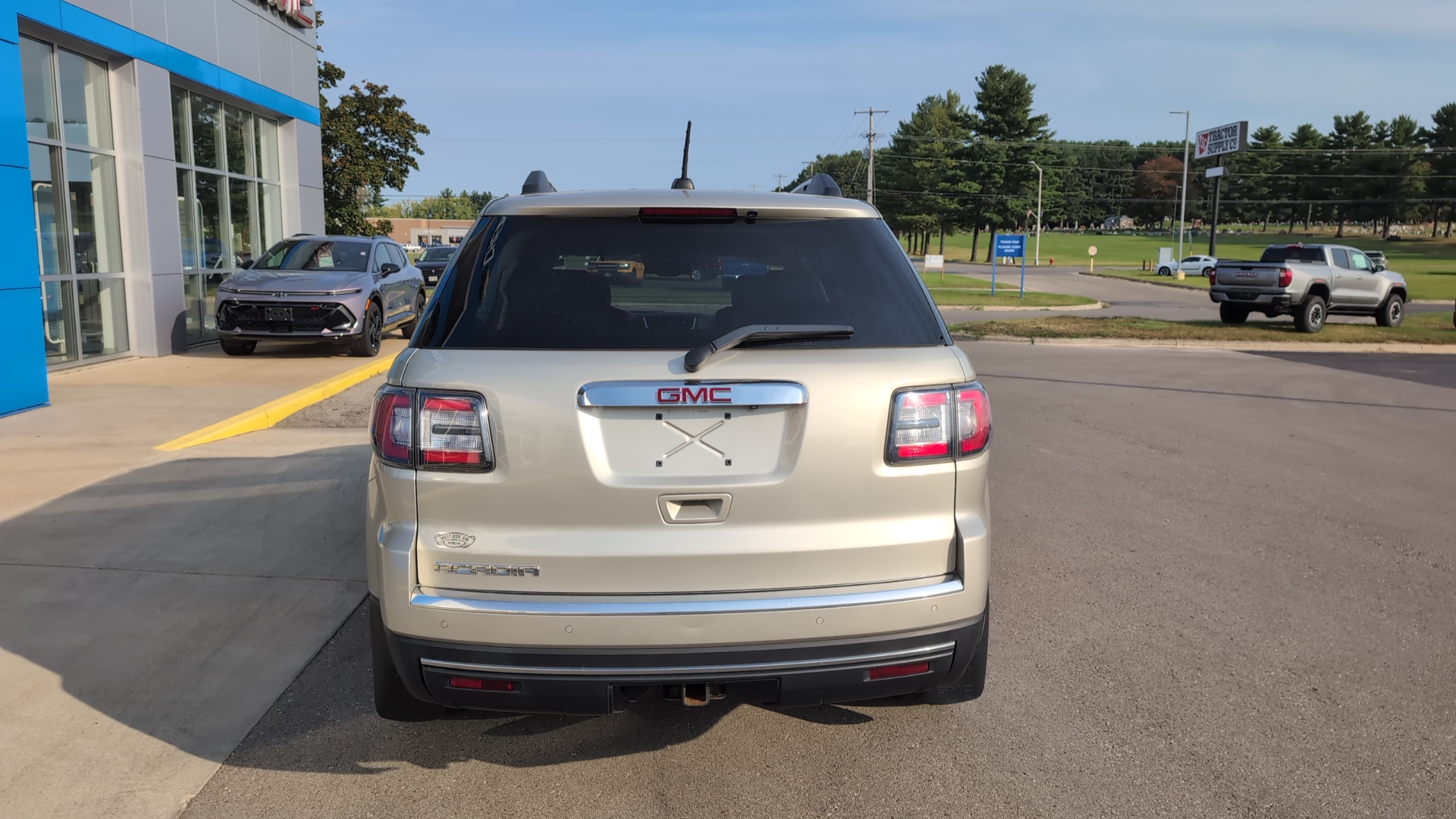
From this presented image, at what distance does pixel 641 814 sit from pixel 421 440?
4.18 feet

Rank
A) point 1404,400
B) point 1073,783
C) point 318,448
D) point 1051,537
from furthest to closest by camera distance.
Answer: point 1404,400 < point 318,448 < point 1051,537 < point 1073,783

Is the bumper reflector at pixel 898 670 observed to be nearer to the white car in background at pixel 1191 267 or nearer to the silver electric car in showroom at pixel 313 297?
the silver electric car in showroom at pixel 313 297

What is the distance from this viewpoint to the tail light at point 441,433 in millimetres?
2867

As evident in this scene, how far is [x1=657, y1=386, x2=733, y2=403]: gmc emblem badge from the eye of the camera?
2.85 meters

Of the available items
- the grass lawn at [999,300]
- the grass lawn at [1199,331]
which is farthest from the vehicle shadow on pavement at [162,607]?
the grass lawn at [999,300]

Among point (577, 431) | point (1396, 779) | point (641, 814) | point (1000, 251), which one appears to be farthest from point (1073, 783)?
point (1000, 251)

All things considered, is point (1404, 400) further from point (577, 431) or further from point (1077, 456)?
point (577, 431)

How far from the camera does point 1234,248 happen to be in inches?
3994

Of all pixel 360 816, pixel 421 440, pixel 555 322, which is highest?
pixel 555 322

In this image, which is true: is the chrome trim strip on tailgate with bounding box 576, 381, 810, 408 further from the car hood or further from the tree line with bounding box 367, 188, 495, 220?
the tree line with bounding box 367, 188, 495, 220

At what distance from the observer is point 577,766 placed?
3451 mm

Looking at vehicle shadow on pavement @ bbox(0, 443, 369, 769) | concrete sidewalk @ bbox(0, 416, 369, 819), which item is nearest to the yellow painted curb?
concrete sidewalk @ bbox(0, 416, 369, 819)

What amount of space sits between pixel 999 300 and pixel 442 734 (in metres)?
32.3

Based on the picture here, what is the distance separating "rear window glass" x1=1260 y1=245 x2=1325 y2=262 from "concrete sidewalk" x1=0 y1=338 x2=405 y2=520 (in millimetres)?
18968
